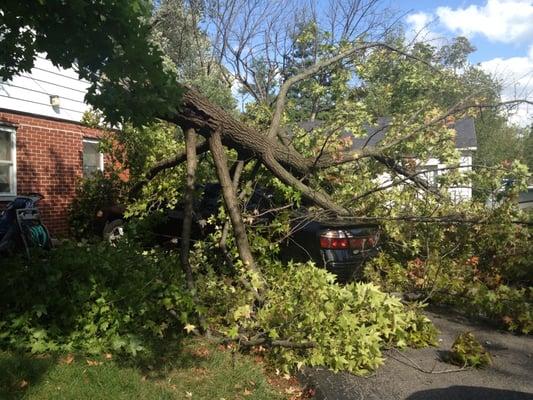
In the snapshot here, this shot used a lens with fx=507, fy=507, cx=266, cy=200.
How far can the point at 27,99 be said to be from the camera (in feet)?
33.6

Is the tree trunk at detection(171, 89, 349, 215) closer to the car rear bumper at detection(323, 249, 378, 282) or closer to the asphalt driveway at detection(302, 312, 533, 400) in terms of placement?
the car rear bumper at detection(323, 249, 378, 282)

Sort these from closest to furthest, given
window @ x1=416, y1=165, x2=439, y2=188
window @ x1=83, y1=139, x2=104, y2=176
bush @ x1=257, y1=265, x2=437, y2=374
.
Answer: bush @ x1=257, y1=265, x2=437, y2=374, window @ x1=416, y1=165, x2=439, y2=188, window @ x1=83, y1=139, x2=104, y2=176

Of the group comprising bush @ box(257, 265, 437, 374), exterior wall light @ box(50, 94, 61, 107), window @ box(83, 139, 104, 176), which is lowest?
bush @ box(257, 265, 437, 374)

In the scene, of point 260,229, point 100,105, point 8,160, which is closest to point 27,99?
point 8,160

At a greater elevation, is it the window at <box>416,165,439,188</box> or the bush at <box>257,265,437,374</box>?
the window at <box>416,165,439,188</box>

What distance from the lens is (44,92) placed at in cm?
1069

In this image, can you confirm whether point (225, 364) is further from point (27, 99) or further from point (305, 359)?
point (27, 99)

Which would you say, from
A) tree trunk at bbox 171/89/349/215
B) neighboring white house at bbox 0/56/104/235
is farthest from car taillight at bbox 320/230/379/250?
neighboring white house at bbox 0/56/104/235

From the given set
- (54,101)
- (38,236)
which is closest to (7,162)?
(54,101)

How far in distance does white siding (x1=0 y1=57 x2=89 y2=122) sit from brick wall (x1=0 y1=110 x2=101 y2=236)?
0.59 feet

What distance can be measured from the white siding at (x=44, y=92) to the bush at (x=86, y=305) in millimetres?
5775

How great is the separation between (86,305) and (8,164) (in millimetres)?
6385

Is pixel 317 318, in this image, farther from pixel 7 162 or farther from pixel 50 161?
pixel 50 161

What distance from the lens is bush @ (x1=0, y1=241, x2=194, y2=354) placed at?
15.1 feet
